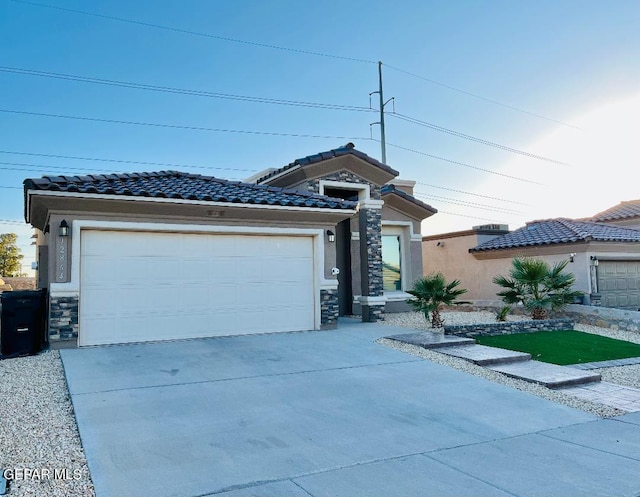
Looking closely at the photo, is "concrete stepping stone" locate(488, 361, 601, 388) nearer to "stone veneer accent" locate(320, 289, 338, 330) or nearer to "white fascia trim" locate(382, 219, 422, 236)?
"stone veneer accent" locate(320, 289, 338, 330)

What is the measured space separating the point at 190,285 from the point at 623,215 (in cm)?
2636

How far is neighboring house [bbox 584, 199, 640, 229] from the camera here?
27598 mm

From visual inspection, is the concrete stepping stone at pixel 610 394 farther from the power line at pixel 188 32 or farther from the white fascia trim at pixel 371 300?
the power line at pixel 188 32

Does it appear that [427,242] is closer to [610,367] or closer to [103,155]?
[610,367]

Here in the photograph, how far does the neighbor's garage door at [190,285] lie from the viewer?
10688mm

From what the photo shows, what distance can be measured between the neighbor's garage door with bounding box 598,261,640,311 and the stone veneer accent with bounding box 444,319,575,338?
14.9 ft

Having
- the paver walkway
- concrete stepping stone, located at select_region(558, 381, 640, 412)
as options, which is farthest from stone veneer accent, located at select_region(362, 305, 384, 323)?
concrete stepping stone, located at select_region(558, 381, 640, 412)

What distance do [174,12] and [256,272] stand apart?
9.86m

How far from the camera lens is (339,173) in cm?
1573

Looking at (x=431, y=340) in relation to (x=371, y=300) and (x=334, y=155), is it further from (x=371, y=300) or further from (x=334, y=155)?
(x=334, y=155)

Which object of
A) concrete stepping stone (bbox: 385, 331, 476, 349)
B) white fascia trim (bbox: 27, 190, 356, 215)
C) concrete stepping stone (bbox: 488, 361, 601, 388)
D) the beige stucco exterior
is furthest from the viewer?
the beige stucco exterior

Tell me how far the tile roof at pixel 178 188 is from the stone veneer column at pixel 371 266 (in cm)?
222

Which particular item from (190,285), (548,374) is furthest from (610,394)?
(190,285)

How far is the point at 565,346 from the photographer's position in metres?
12.1
